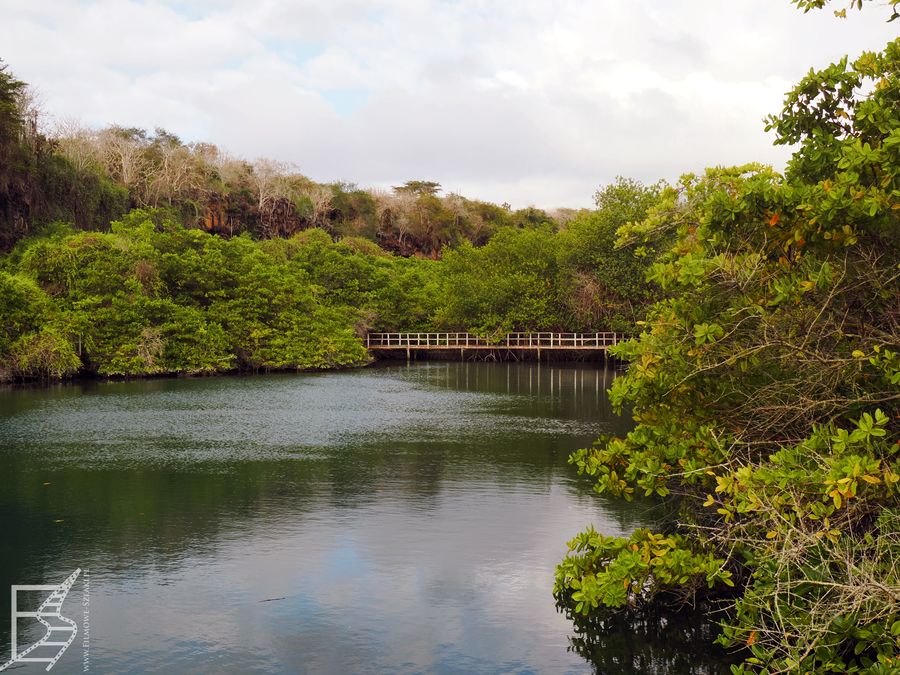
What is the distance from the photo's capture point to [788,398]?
919 centimetres

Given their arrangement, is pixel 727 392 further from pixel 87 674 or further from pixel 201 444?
pixel 201 444

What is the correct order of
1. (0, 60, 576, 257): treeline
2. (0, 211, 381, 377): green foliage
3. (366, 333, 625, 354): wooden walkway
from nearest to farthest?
1. (0, 211, 381, 377): green foliage
2. (0, 60, 576, 257): treeline
3. (366, 333, 625, 354): wooden walkway

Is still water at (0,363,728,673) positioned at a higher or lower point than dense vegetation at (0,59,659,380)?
lower

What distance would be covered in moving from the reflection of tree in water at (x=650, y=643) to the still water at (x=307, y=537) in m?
0.04

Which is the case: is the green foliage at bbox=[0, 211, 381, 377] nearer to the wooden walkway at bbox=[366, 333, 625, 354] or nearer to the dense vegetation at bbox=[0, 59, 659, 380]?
the dense vegetation at bbox=[0, 59, 659, 380]

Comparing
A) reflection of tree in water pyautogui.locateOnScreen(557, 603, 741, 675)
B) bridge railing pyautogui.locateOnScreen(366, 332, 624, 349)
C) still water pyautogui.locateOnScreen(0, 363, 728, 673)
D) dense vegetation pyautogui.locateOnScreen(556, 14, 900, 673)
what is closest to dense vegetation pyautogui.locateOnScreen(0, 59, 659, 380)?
bridge railing pyautogui.locateOnScreen(366, 332, 624, 349)

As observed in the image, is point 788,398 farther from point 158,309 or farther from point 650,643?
point 158,309

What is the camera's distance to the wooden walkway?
188 ft

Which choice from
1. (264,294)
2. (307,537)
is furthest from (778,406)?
(264,294)

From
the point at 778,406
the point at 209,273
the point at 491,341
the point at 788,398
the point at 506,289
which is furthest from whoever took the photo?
the point at 491,341

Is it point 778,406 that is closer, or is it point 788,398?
point 778,406

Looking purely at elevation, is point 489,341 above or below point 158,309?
below

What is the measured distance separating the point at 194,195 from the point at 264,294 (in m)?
24.5

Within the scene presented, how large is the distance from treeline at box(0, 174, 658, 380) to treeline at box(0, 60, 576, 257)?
359cm
